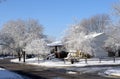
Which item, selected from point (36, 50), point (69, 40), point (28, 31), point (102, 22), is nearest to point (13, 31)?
point (28, 31)

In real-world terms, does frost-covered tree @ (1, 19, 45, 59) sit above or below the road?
above

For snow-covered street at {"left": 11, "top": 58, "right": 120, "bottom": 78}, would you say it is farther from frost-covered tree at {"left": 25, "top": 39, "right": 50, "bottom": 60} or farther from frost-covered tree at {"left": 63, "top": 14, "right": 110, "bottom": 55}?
frost-covered tree at {"left": 25, "top": 39, "right": 50, "bottom": 60}

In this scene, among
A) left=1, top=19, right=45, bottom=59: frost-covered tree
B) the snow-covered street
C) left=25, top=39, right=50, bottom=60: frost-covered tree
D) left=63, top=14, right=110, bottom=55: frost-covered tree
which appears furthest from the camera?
left=1, top=19, right=45, bottom=59: frost-covered tree

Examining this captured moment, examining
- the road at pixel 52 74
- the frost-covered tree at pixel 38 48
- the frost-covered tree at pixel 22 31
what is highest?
the frost-covered tree at pixel 22 31

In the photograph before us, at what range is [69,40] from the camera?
62500mm

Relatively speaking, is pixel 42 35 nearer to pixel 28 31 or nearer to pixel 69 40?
pixel 28 31

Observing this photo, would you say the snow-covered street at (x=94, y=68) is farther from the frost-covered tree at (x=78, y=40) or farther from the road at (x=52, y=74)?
the frost-covered tree at (x=78, y=40)

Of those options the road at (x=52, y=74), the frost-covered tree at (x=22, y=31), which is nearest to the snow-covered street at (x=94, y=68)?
the road at (x=52, y=74)

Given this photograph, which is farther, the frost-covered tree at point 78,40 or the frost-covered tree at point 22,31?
the frost-covered tree at point 22,31

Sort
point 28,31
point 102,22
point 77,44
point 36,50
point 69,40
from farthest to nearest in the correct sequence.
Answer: point 102,22
point 28,31
point 36,50
point 69,40
point 77,44

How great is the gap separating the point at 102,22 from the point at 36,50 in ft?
188

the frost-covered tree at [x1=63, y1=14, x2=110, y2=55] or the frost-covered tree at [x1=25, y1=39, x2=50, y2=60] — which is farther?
the frost-covered tree at [x1=25, y1=39, x2=50, y2=60]

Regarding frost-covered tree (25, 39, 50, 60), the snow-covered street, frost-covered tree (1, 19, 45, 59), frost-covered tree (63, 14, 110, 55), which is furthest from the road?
frost-covered tree (1, 19, 45, 59)

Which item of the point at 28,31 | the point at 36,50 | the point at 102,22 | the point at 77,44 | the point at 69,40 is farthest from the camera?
the point at 102,22
